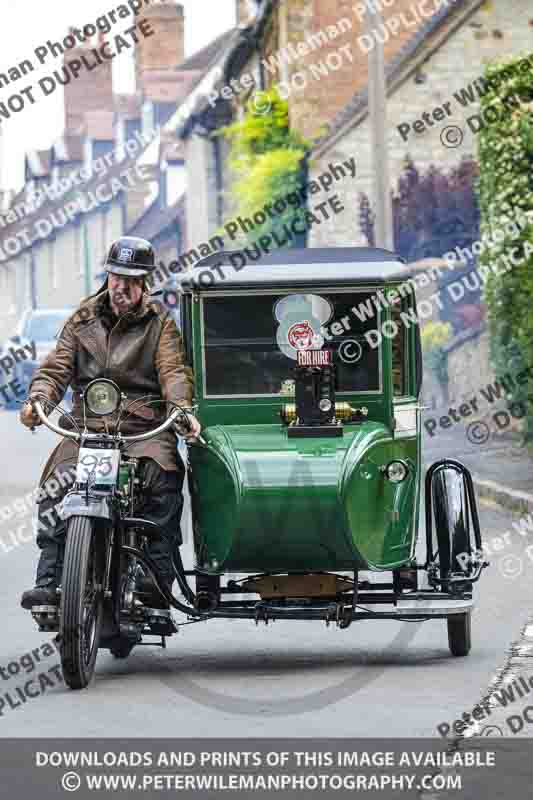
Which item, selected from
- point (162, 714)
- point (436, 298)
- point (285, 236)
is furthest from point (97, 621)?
point (285, 236)

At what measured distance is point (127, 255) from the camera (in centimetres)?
866

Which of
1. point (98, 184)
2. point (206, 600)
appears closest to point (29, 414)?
point (206, 600)

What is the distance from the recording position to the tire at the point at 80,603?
7895mm

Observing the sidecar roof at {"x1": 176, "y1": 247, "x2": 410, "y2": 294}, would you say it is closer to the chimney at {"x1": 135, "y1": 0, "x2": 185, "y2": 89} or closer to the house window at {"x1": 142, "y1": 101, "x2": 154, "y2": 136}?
the chimney at {"x1": 135, "y1": 0, "x2": 185, "y2": 89}

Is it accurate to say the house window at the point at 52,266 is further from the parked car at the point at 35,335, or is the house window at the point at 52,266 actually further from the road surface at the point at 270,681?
the road surface at the point at 270,681

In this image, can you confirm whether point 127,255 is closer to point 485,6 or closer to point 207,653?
point 207,653

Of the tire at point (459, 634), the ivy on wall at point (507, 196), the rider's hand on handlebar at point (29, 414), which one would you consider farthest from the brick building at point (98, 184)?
the rider's hand on handlebar at point (29, 414)

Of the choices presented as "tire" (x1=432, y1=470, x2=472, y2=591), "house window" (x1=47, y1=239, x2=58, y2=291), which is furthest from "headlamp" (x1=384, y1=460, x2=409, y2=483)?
"house window" (x1=47, y1=239, x2=58, y2=291)

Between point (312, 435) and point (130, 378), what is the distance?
91 centimetres

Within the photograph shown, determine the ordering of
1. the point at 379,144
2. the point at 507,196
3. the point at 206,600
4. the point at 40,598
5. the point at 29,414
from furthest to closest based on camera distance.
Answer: the point at 379,144, the point at 507,196, the point at 206,600, the point at 29,414, the point at 40,598

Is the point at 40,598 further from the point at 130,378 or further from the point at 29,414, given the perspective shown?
the point at 130,378

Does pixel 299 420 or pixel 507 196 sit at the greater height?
pixel 507 196

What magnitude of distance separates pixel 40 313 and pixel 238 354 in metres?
34.3

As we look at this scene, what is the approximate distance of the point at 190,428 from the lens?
27.9 feet
